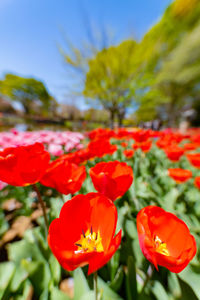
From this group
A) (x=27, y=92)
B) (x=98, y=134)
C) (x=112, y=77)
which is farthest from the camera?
(x=27, y=92)

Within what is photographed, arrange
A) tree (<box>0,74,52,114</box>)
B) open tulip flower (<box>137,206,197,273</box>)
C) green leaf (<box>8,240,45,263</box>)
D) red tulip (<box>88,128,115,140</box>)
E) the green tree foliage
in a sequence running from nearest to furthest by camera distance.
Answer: open tulip flower (<box>137,206,197,273</box>) < green leaf (<box>8,240,45,263</box>) < red tulip (<box>88,128,115,140</box>) < the green tree foliage < tree (<box>0,74,52,114</box>)

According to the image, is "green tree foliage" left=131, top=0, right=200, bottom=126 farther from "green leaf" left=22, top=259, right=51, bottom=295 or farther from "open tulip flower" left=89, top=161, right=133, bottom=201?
"green leaf" left=22, top=259, right=51, bottom=295

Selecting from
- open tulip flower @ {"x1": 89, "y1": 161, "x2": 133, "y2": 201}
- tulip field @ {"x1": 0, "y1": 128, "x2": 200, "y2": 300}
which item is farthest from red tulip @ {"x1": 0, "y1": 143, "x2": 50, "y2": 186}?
open tulip flower @ {"x1": 89, "y1": 161, "x2": 133, "y2": 201}

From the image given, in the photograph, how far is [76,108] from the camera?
65.1ft

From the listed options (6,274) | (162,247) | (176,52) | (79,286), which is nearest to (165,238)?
(162,247)

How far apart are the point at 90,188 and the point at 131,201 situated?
0.21m

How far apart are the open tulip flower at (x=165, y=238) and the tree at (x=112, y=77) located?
6959 mm

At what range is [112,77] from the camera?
681 cm

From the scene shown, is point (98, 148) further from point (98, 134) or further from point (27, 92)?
point (27, 92)

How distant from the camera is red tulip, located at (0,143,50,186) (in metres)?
0.33

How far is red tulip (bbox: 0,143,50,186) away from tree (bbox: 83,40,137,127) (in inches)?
271

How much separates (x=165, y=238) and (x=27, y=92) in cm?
2011

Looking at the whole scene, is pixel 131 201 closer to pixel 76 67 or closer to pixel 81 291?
pixel 81 291

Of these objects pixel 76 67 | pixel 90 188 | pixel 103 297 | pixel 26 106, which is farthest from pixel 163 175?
pixel 26 106
